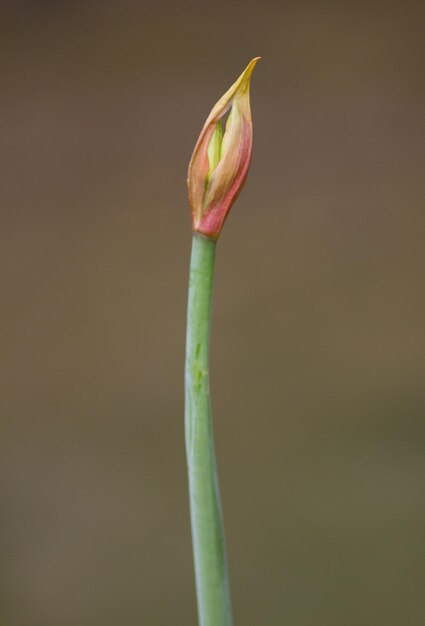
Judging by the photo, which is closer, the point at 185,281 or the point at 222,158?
the point at 222,158

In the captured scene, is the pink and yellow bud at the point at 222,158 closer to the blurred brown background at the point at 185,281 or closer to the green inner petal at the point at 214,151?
the green inner petal at the point at 214,151

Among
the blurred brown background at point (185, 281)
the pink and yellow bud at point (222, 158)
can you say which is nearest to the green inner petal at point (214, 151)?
the pink and yellow bud at point (222, 158)

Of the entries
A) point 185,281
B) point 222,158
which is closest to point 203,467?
point 222,158

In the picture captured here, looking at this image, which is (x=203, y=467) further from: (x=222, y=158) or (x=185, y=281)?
(x=185, y=281)

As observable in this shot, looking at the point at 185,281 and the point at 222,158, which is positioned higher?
the point at 222,158

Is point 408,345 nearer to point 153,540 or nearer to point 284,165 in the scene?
point 284,165

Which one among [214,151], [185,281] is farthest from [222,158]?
[185,281]
